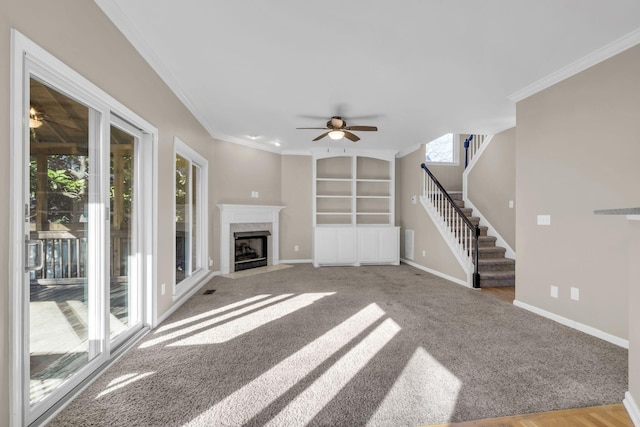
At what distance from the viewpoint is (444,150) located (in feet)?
23.2

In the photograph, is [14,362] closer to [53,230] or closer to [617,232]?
[53,230]

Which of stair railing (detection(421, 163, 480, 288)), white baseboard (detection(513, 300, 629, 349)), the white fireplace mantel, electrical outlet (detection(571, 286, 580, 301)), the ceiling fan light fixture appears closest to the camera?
white baseboard (detection(513, 300, 629, 349))

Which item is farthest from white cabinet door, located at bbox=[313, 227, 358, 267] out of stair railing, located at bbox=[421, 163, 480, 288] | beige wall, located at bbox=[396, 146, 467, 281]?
stair railing, located at bbox=[421, 163, 480, 288]

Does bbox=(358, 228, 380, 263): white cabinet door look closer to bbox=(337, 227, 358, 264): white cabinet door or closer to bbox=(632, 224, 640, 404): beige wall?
bbox=(337, 227, 358, 264): white cabinet door

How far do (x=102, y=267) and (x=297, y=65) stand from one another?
2482 millimetres

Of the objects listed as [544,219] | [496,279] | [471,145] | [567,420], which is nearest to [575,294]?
[544,219]

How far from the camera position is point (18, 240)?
1.36m

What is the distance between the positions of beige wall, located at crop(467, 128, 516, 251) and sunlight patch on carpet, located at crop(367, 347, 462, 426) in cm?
396

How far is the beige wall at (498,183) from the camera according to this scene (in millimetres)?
4938

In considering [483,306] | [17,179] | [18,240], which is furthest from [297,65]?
[483,306]

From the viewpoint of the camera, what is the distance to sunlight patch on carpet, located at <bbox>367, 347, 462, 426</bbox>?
1600 millimetres

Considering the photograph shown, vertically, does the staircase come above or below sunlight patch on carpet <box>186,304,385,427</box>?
above

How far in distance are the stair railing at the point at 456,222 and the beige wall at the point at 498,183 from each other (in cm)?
63

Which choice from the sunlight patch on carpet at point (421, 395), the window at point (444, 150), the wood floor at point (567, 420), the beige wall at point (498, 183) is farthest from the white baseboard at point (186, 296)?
the window at point (444, 150)
